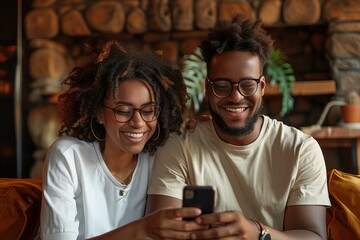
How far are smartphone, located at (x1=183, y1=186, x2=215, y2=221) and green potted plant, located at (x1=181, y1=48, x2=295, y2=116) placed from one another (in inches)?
89.4

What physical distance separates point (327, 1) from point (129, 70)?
2439 millimetres

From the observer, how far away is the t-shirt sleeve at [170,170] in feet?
5.25

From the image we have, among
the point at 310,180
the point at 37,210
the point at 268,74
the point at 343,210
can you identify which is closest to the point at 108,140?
the point at 37,210

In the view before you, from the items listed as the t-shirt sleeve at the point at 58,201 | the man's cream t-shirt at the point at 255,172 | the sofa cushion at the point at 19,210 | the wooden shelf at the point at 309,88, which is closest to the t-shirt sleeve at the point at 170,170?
the man's cream t-shirt at the point at 255,172

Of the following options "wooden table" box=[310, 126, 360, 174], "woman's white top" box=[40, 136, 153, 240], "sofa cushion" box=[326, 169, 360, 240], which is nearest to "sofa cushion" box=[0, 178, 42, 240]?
"woman's white top" box=[40, 136, 153, 240]

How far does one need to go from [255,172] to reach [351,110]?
2087 mm

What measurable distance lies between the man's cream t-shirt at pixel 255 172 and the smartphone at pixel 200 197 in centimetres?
28

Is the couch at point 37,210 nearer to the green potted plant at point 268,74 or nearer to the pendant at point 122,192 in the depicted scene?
the pendant at point 122,192

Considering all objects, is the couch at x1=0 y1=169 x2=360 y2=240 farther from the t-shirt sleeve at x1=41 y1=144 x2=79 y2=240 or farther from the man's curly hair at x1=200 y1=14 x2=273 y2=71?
the man's curly hair at x1=200 y1=14 x2=273 y2=71

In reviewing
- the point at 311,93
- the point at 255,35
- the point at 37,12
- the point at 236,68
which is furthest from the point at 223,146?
the point at 37,12

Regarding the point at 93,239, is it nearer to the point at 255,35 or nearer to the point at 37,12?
the point at 255,35

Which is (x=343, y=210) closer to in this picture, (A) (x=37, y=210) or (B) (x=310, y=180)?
(B) (x=310, y=180)

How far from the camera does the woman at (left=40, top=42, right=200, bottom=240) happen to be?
1.54m

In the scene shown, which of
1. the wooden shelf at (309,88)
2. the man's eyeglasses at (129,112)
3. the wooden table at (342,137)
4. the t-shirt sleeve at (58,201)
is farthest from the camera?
the wooden shelf at (309,88)
